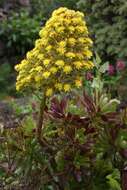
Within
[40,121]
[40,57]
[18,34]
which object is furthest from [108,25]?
[40,57]

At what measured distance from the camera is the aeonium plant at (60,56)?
11.6ft

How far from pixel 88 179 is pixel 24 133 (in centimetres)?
52

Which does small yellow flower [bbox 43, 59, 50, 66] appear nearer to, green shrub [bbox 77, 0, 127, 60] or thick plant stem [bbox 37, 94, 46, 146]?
thick plant stem [bbox 37, 94, 46, 146]

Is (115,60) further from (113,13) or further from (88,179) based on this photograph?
(88,179)

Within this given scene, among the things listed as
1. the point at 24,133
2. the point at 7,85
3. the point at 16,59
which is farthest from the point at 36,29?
the point at 24,133

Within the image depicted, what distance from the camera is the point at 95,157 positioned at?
3.80 metres

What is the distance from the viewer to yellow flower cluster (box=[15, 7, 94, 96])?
353cm

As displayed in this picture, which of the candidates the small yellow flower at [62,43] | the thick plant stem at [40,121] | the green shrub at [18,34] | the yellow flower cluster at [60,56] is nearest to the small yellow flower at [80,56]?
the yellow flower cluster at [60,56]

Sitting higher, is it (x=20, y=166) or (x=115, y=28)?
(x=115, y=28)

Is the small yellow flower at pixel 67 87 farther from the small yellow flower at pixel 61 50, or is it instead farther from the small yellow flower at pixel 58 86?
the small yellow flower at pixel 61 50

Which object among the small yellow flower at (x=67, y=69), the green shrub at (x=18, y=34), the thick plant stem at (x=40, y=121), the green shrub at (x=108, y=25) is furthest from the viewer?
the green shrub at (x=18, y=34)

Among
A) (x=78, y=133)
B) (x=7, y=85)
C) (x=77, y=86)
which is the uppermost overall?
(x=7, y=85)

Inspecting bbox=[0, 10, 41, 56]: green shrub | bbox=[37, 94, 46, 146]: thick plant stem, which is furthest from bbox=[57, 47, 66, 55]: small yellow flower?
bbox=[0, 10, 41, 56]: green shrub

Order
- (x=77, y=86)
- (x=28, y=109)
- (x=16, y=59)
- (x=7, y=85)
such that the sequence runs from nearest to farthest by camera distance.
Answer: (x=77, y=86) < (x=28, y=109) < (x=7, y=85) < (x=16, y=59)
